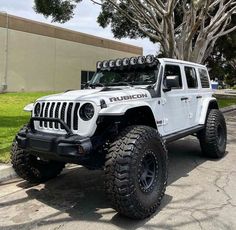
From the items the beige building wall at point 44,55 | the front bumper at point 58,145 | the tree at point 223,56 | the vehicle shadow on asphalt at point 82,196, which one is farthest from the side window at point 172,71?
the beige building wall at point 44,55

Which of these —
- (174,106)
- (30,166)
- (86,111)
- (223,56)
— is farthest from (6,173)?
(223,56)

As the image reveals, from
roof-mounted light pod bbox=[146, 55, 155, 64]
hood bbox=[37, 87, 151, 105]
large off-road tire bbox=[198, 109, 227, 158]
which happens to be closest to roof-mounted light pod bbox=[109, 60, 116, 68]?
roof-mounted light pod bbox=[146, 55, 155, 64]

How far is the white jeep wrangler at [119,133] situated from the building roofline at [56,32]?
69.2ft

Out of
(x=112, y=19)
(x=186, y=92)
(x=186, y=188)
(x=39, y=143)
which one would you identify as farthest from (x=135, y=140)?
(x=112, y=19)

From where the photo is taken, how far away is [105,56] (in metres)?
35.3

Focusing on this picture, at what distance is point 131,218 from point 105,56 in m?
31.3

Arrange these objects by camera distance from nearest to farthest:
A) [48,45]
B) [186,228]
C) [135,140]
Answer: [186,228] → [135,140] → [48,45]

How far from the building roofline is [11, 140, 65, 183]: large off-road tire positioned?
2114 cm

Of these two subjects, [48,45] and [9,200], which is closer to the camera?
[9,200]

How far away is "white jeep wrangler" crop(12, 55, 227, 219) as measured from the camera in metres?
4.66

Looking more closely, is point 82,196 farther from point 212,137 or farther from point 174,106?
point 212,137

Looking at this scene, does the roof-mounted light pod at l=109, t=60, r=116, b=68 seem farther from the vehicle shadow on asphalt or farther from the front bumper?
the front bumper

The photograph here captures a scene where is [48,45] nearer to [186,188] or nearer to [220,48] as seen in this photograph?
[220,48]

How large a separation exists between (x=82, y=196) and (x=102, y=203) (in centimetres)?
45
